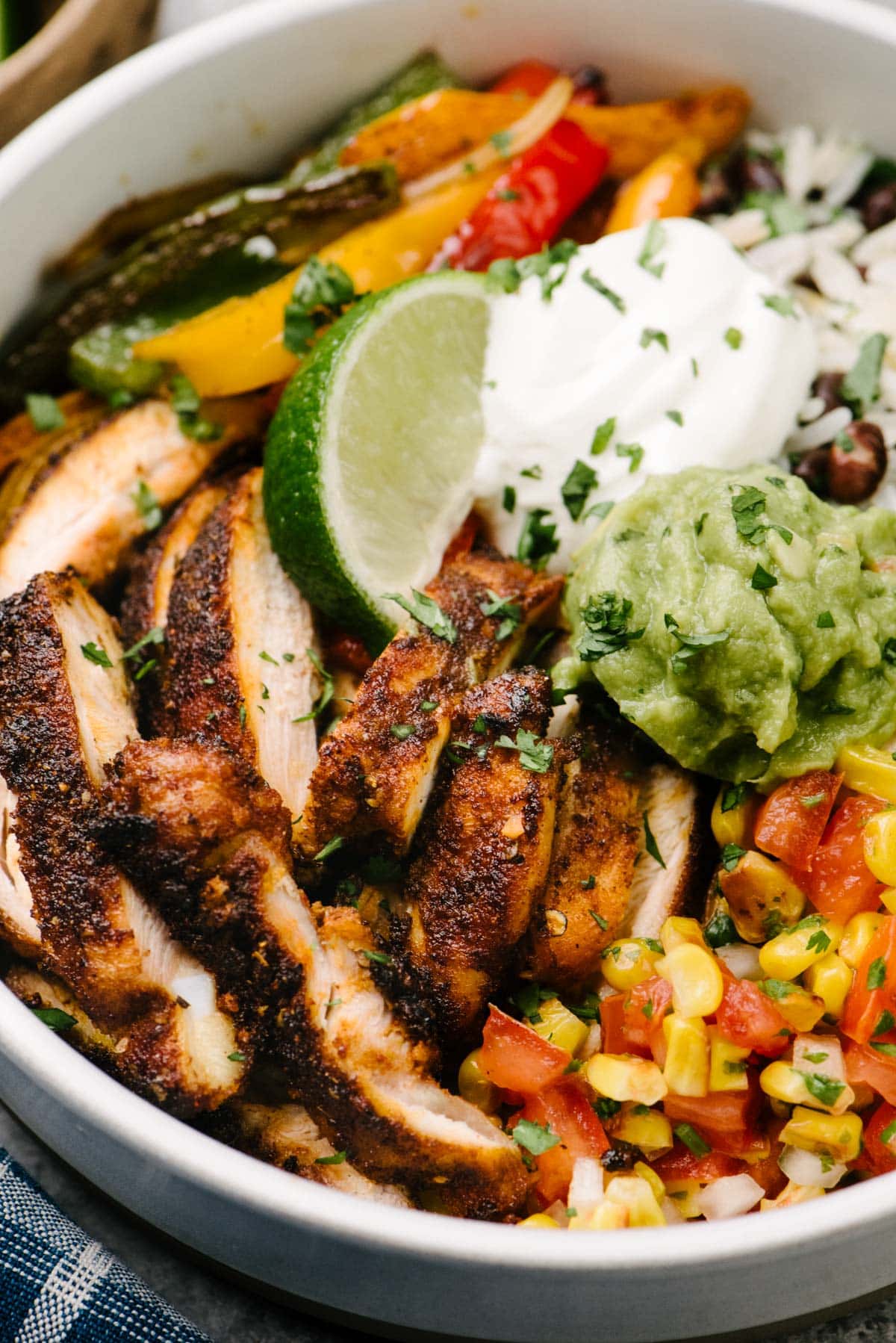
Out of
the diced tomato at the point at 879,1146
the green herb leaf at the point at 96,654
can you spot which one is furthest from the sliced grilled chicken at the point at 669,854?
the green herb leaf at the point at 96,654

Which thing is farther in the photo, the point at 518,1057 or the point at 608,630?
A: the point at 608,630

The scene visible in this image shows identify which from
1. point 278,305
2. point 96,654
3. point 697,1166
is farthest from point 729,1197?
point 278,305

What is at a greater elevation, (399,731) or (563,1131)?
(399,731)

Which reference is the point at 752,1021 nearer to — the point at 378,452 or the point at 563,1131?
the point at 563,1131

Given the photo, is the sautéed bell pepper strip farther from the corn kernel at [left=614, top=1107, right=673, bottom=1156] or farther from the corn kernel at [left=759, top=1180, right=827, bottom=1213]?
the corn kernel at [left=759, top=1180, right=827, bottom=1213]

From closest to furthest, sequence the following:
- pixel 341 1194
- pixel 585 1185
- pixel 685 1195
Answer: pixel 341 1194
pixel 585 1185
pixel 685 1195

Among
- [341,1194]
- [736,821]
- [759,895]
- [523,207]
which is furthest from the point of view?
[523,207]

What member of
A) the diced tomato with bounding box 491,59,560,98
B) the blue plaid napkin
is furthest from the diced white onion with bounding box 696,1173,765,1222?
the diced tomato with bounding box 491,59,560,98
